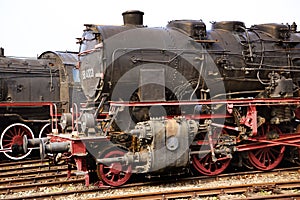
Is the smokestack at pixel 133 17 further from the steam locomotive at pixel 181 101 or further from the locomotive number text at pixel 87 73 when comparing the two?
the locomotive number text at pixel 87 73

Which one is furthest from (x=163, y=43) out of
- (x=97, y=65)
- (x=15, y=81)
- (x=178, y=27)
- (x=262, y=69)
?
(x=15, y=81)

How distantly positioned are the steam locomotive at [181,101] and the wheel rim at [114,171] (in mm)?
22

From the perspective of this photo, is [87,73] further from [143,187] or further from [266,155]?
[266,155]

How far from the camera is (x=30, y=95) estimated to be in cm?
1262

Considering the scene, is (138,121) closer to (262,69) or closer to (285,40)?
(262,69)

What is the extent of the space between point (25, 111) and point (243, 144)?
24.2 feet

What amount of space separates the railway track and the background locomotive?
122 inches

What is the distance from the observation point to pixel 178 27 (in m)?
8.66

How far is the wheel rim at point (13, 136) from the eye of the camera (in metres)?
12.1

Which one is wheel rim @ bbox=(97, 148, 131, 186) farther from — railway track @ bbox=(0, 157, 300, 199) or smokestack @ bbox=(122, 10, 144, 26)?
smokestack @ bbox=(122, 10, 144, 26)

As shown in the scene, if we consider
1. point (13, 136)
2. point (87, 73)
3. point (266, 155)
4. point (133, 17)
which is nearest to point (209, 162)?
point (266, 155)

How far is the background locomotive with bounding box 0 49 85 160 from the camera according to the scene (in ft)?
40.0

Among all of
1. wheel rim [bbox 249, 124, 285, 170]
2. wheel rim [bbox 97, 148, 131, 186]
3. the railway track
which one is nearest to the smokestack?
wheel rim [bbox 97, 148, 131, 186]

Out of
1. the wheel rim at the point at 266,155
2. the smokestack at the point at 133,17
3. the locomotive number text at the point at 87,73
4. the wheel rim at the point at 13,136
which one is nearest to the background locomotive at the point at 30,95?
the wheel rim at the point at 13,136
